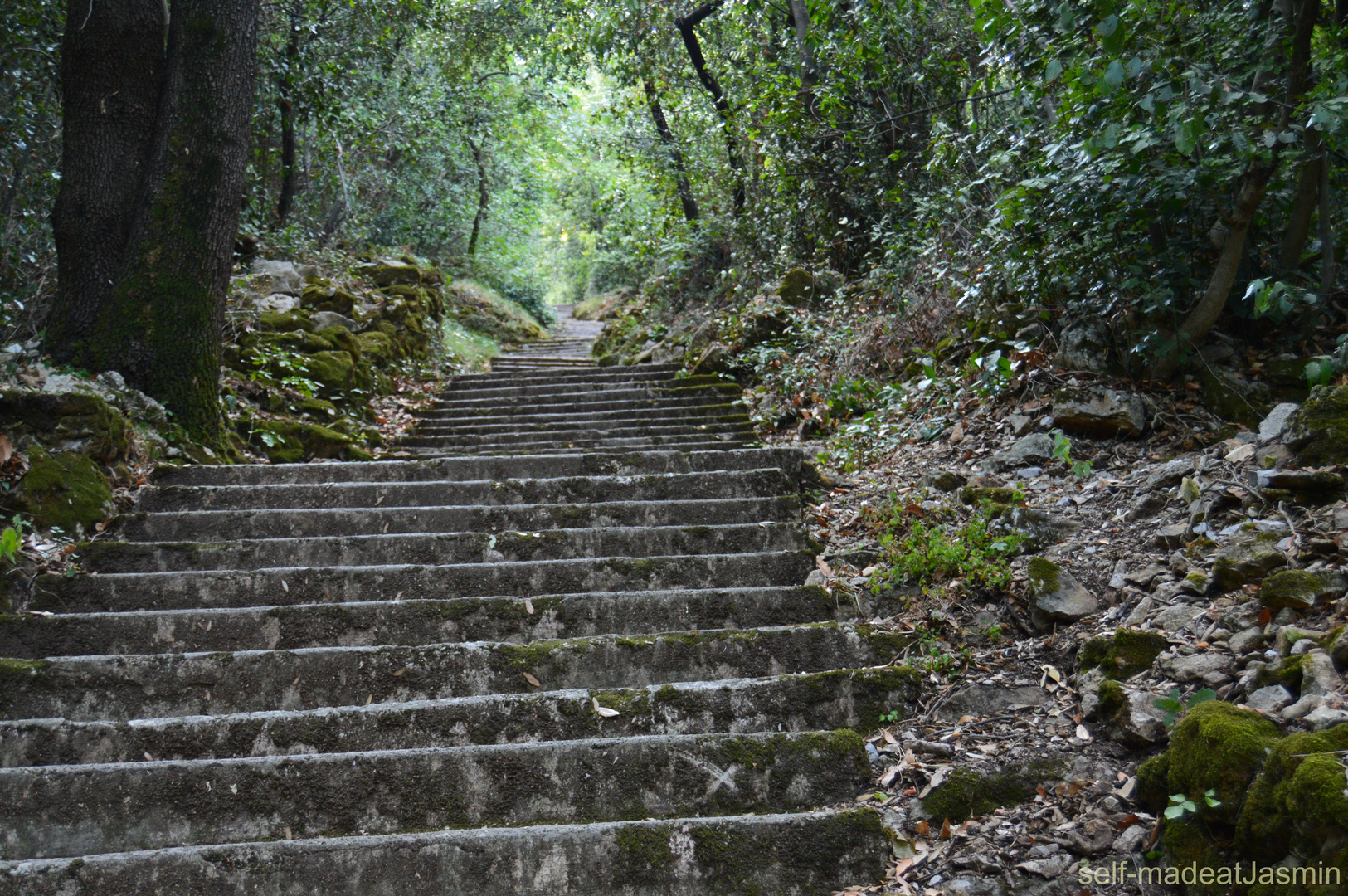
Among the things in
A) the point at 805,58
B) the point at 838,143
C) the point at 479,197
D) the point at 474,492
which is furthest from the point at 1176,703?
the point at 479,197

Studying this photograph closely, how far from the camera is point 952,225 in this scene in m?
6.17

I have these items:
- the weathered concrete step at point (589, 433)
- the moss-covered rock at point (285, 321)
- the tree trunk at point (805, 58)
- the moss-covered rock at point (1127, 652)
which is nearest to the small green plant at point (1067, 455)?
the moss-covered rock at point (1127, 652)

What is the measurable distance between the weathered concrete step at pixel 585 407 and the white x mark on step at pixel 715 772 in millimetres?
5251

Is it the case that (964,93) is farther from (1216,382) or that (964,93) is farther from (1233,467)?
(1233,467)

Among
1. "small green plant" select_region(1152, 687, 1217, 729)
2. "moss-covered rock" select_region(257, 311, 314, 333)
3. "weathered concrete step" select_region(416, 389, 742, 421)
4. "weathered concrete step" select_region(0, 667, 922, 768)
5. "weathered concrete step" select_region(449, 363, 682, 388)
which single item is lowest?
"weathered concrete step" select_region(0, 667, 922, 768)

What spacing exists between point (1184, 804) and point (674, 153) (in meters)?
11.6

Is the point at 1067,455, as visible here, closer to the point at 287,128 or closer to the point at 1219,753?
the point at 1219,753

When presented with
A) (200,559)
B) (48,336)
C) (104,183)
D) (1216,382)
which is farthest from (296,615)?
(1216,382)

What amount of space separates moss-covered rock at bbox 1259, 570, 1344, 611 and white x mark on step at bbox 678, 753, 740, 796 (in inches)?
66.7

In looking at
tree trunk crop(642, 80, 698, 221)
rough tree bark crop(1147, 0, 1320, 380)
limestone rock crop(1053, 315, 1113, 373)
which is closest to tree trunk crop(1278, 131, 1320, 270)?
rough tree bark crop(1147, 0, 1320, 380)

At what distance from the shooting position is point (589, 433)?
6812 millimetres

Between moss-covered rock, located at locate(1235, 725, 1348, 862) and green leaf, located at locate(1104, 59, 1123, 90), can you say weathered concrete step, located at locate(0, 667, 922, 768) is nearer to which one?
moss-covered rock, located at locate(1235, 725, 1348, 862)

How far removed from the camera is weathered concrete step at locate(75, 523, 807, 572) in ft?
12.2

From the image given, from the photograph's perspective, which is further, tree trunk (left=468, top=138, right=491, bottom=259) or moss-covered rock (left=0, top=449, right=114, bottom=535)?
tree trunk (left=468, top=138, right=491, bottom=259)
